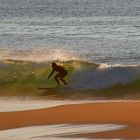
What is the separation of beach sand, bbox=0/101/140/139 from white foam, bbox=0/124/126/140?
285 millimetres

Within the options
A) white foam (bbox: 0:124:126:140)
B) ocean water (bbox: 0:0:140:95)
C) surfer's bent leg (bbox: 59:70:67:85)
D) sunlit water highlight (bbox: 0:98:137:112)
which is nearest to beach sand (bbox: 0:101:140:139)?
white foam (bbox: 0:124:126:140)

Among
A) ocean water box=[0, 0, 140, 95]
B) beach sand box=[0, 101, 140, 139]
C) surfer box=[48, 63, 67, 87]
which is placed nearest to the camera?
beach sand box=[0, 101, 140, 139]

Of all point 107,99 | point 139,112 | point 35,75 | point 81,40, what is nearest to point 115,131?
point 139,112

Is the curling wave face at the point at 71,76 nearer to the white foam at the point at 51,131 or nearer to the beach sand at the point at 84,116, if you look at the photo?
the beach sand at the point at 84,116

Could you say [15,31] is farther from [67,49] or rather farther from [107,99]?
[107,99]

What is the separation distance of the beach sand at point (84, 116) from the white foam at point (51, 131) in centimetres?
28

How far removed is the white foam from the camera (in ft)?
45.2

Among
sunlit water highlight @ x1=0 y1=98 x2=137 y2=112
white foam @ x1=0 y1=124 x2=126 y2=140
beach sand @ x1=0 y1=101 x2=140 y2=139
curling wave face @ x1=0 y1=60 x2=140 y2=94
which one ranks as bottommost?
white foam @ x1=0 y1=124 x2=126 y2=140

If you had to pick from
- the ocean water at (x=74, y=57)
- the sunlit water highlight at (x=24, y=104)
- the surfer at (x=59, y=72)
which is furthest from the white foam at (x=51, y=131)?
the ocean water at (x=74, y=57)

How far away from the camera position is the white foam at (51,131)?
13773mm

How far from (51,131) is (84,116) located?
169cm

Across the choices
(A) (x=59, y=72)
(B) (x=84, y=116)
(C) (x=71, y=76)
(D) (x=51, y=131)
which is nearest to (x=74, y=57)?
(C) (x=71, y=76)

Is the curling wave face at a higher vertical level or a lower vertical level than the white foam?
higher

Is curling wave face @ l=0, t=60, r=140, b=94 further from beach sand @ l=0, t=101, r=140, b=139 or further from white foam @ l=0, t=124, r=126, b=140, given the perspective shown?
white foam @ l=0, t=124, r=126, b=140
